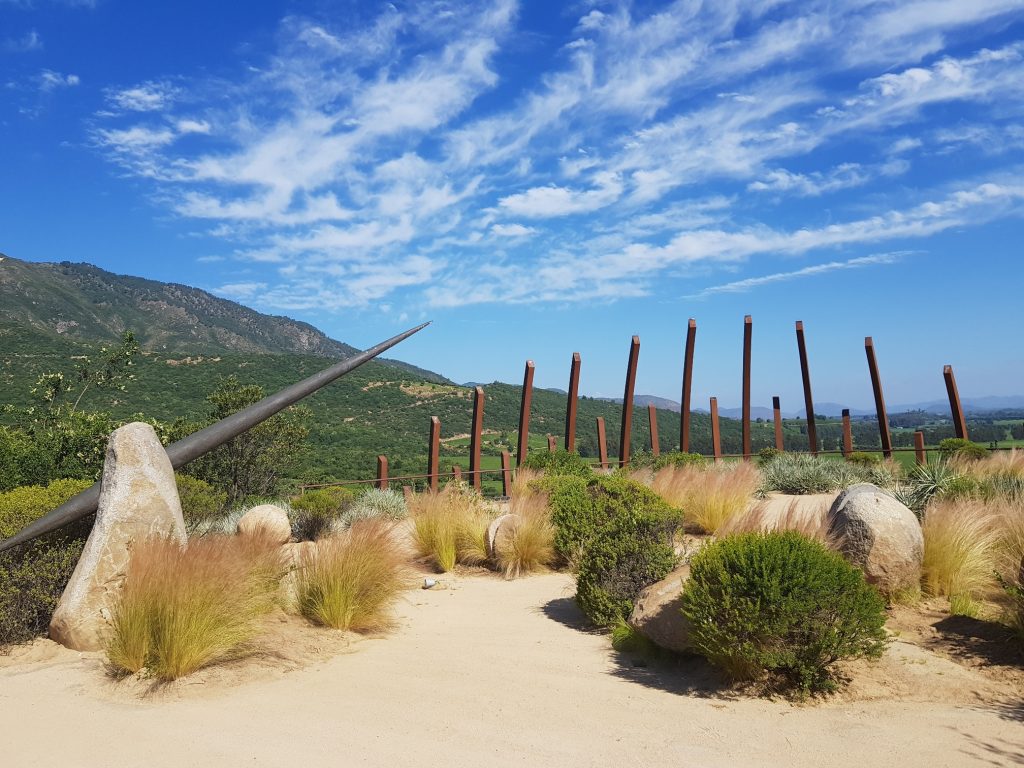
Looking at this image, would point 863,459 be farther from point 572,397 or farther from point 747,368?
point 572,397

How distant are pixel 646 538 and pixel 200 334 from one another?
114408mm

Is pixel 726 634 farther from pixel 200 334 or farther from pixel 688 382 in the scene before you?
pixel 200 334

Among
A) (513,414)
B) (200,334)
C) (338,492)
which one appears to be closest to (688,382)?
(338,492)

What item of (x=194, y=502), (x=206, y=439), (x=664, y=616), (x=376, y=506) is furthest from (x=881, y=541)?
(x=376, y=506)

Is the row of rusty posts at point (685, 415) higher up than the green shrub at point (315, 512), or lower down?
higher up

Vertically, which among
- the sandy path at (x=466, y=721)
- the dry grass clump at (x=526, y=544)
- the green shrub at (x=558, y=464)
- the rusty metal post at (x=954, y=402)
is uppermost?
the rusty metal post at (x=954, y=402)

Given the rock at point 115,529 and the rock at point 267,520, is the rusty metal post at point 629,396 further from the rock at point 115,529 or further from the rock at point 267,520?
the rock at point 115,529

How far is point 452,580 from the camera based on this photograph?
31.2 ft

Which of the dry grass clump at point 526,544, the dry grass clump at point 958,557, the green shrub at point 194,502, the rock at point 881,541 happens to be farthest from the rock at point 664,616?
the green shrub at point 194,502

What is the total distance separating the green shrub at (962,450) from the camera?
14539 millimetres

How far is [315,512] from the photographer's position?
41.0 feet

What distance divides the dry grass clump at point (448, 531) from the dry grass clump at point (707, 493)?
8.92 feet

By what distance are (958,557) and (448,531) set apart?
6.34 m

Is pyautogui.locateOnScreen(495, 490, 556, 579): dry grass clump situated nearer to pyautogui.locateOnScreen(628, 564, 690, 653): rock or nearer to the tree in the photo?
pyautogui.locateOnScreen(628, 564, 690, 653): rock
